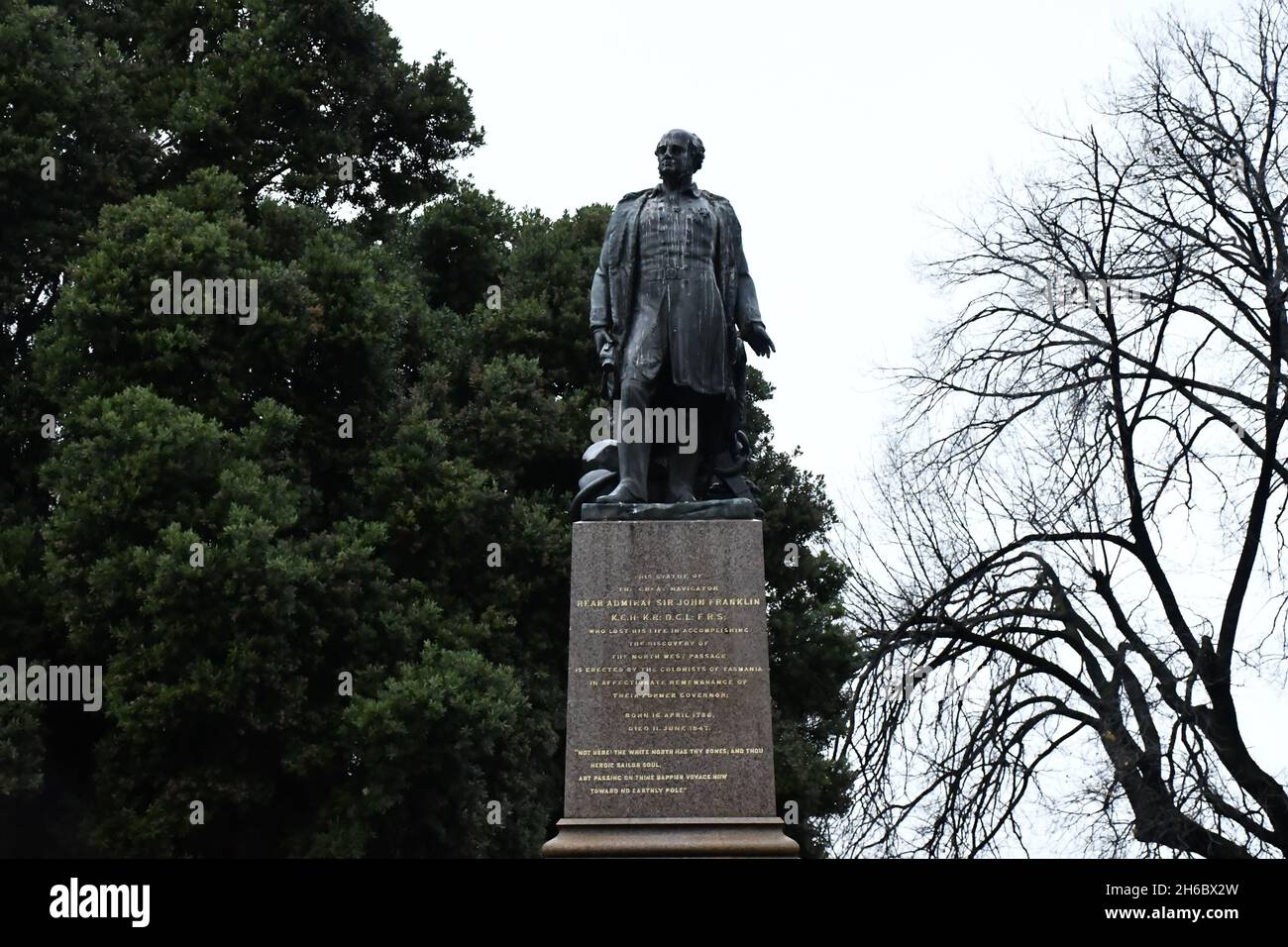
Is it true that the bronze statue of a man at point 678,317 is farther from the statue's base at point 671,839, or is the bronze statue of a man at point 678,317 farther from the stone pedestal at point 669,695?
the statue's base at point 671,839

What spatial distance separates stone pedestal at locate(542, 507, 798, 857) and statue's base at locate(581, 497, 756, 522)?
82mm

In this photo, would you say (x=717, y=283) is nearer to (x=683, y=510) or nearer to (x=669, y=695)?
(x=683, y=510)

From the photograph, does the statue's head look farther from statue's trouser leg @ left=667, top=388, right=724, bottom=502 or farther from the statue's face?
statue's trouser leg @ left=667, top=388, right=724, bottom=502

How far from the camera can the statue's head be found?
1271cm

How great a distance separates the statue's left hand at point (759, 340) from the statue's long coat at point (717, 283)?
7cm

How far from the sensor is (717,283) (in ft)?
41.5

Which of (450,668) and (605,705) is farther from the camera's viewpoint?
(450,668)

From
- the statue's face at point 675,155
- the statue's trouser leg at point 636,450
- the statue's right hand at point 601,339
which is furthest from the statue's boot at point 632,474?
the statue's face at point 675,155

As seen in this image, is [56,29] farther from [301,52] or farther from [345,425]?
[345,425]

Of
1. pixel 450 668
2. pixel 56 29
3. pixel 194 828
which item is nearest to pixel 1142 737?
pixel 450 668

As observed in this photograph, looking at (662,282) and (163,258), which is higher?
(163,258)

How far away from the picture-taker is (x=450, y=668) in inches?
784
